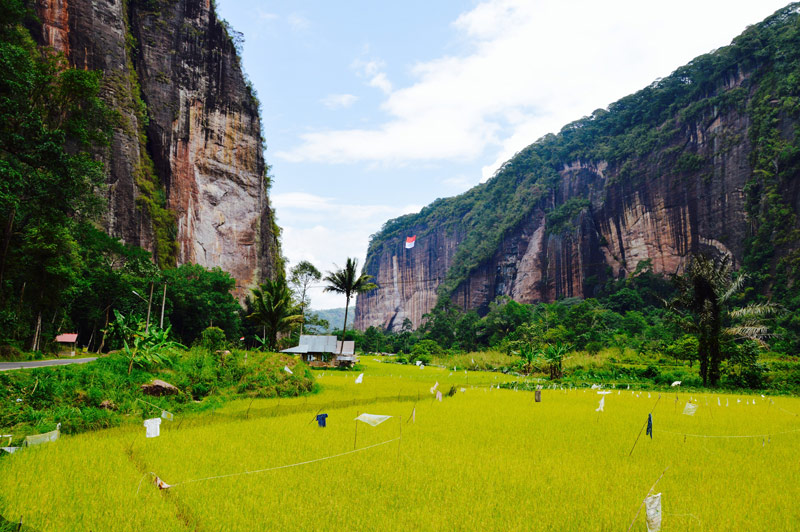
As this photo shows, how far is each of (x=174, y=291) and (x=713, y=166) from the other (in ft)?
197

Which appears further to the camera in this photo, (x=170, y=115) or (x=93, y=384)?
(x=170, y=115)

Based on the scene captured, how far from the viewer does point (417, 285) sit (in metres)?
105

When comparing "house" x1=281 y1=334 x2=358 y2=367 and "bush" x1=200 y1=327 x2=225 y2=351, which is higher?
"bush" x1=200 y1=327 x2=225 y2=351

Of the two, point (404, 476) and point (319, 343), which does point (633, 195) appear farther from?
point (404, 476)

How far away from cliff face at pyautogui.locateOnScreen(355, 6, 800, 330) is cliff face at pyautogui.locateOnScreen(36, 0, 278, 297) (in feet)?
154

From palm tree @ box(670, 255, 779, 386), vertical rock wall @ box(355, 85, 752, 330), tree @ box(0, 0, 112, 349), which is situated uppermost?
vertical rock wall @ box(355, 85, 752, 330)

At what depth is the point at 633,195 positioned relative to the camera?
62125mm

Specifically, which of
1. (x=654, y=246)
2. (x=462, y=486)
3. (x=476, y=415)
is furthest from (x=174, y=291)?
(x=654, y=246)

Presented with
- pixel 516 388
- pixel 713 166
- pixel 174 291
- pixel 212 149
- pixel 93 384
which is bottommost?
pixel 516 388

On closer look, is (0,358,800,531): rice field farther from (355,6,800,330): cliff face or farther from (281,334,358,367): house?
(355,6,800,330): cliff face

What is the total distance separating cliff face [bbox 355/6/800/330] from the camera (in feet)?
158

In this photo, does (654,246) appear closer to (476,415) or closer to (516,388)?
(516,388)

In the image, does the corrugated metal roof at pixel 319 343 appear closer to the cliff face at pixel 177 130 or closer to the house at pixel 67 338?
the cliff face at pixel 177 130

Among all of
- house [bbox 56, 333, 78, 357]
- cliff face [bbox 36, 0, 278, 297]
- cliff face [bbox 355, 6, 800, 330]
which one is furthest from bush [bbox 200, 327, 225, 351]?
cliff face [bbox 355, 6, 800, 330]
